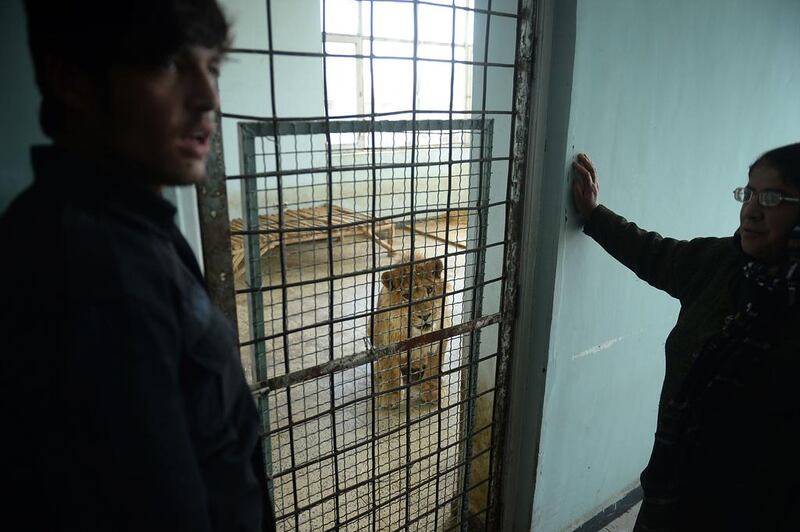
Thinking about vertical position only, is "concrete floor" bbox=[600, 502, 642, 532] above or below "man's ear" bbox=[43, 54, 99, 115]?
Result: below

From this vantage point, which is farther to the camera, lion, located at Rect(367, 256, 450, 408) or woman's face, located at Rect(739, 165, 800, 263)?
lion, located at Rect(367, 256, 450, 408)

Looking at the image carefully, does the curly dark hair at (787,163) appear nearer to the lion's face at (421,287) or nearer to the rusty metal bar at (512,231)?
the rusty metal bar at (512,231)

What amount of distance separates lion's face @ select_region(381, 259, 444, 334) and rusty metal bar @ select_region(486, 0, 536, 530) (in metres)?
0.25

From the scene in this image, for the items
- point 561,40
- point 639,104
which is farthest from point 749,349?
point 561,40

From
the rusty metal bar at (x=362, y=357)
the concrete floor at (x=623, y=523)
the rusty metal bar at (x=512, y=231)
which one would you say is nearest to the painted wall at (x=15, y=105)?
the rusty metal bar at (x=362, y=357)

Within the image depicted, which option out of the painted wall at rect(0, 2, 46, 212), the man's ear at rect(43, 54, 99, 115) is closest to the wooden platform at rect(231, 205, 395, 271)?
the painted wall at rect(0, 2, 46, 212)

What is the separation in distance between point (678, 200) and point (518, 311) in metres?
0.92

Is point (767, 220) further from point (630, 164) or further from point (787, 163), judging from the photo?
point (630, 164)

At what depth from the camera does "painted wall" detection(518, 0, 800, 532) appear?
5.61 feet

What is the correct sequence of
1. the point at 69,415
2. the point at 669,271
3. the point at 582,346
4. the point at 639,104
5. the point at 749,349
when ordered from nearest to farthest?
the point at 69,415
the point at 749,349
the point at 669,271
the point at 639,104
the point at 582,346

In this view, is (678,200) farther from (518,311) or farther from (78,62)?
(78,62)

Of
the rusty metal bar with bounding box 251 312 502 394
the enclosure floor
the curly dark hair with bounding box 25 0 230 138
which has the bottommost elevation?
the enclosure floor

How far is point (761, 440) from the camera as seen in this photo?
1.41 meters

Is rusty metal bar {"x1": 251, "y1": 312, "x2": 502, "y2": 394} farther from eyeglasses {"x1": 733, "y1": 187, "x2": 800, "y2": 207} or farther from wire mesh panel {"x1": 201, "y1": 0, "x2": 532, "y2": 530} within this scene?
eyeglasses {"x1": 733, "y1": 187, "x2": 800, "y2": 207}
